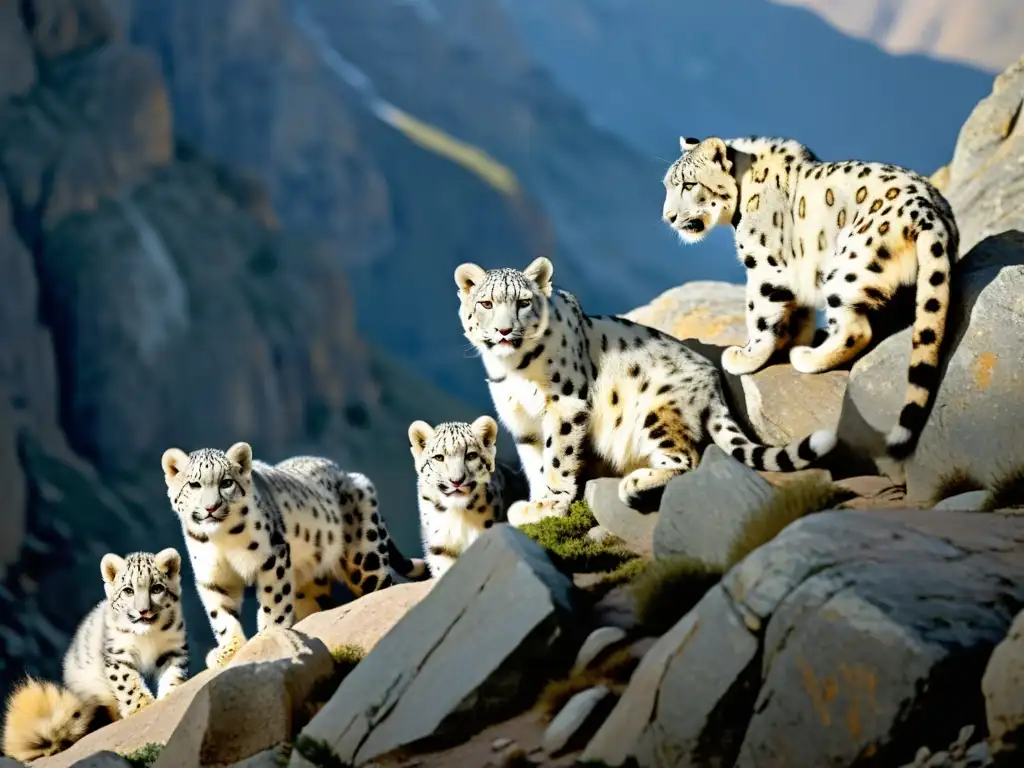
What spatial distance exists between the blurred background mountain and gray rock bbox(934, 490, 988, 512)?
994 inches

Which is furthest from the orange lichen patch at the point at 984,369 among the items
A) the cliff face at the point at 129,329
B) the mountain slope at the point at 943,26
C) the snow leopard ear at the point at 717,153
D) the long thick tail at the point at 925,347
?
the mountain slope at the point at 943,26

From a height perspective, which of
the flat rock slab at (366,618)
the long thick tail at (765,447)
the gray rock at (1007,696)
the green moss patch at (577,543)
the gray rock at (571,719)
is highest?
the long thick tail at (765,447)

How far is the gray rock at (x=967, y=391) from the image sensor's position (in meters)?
8.99

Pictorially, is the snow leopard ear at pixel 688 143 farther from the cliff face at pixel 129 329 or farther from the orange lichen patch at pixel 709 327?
the cliff face at pixel 129 329

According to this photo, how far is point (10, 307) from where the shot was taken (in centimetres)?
3841

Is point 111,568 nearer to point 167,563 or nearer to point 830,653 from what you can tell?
point 167,563

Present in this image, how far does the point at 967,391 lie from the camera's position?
9141 mm

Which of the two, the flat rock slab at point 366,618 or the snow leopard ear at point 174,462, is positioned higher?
the snow leopard ear at point 174,462

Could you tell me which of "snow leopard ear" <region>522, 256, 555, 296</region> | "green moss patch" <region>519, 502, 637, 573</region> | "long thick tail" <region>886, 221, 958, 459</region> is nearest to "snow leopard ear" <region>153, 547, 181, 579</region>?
"green moss patch" <region>519, 502, 637, 573</region>

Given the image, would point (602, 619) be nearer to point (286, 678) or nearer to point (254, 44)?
point (286, 678)

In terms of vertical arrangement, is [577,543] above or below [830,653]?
below

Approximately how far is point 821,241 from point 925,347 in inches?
57.9

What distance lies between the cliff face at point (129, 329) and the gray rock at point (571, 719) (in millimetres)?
26395

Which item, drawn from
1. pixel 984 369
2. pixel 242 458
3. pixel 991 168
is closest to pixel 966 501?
pixel 984 369
